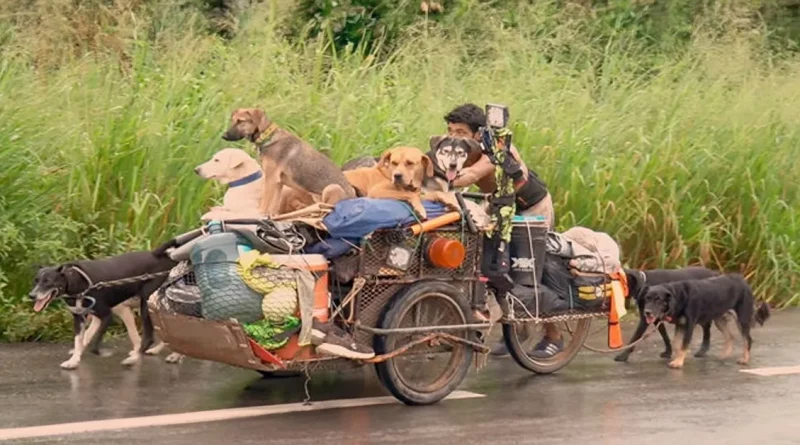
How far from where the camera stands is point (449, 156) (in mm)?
8344

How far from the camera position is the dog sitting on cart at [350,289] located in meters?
7.23

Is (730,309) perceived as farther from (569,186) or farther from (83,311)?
(83,311)

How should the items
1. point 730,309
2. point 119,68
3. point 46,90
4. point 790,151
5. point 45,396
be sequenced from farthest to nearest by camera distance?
point 790,151 < point 119,68 < point 46,90 < point 730,309 < point 45,396

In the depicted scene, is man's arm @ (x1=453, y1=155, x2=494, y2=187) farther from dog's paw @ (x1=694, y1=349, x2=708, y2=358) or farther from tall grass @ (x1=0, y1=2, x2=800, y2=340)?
tall grass @ (x1=0, y1=2, x2=800, y2=340)

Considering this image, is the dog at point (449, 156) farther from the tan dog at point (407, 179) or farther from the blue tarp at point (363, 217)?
the blue tarp at point (363, 217)

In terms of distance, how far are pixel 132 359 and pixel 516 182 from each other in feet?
8.84

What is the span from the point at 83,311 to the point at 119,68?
3.51 meters

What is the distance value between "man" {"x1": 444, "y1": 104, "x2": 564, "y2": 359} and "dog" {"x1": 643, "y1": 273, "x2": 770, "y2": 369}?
74cm

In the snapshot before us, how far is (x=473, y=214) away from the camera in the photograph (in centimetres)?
812

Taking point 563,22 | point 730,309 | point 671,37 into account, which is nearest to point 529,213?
point 730,309

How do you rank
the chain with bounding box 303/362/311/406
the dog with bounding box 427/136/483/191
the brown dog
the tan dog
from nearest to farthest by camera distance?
the chain with bounding box 303/362/311/406 → the tan dog → the dog with bounding box 427/136/483/191 → the brown dog

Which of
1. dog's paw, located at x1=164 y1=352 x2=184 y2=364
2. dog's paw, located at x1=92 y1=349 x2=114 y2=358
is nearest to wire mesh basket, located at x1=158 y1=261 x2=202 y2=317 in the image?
dog's paw, located at x1=164 y1=352 x2=184 y2=364

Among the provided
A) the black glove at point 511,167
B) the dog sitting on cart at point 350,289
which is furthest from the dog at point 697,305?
the black glove at point 511,167

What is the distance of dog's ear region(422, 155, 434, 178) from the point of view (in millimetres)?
7954
